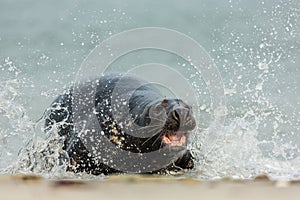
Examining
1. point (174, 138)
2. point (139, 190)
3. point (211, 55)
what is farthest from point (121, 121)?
point (211, 55)

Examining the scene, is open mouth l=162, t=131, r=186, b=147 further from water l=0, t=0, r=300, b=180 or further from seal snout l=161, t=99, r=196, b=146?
water l=0, t=0, r=300, b=180

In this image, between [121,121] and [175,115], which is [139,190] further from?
[121,121]

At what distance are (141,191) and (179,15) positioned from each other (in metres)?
10.3

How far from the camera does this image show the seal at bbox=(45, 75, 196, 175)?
3566 millimetres

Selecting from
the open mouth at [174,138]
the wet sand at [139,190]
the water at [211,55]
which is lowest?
the wet sand at [139,190]

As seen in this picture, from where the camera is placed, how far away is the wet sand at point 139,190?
38.5 inches

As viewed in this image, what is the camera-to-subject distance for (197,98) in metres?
7.05

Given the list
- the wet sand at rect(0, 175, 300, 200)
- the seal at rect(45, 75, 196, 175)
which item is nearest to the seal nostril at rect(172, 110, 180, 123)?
the seal at rect(45, 75, 196, 175)

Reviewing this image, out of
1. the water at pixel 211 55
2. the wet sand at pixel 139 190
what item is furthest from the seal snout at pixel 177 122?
the wet sand at pixel 139 190

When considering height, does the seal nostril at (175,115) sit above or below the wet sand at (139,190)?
above

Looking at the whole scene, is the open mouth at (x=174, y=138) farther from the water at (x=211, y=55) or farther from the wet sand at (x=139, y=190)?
the wet sand at (x=139, y=190)

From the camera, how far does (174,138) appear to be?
3582mm

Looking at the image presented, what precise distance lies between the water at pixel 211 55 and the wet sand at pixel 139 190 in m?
2.59

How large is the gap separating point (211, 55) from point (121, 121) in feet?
19.1
